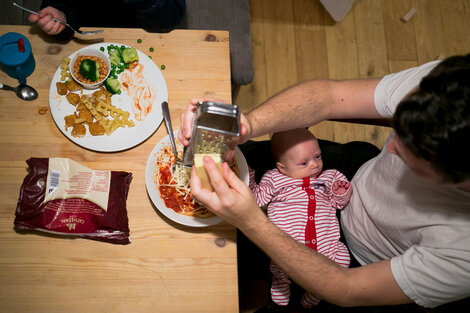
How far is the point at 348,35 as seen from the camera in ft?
8.71

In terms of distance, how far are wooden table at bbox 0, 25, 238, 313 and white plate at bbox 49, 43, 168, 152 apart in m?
0.03

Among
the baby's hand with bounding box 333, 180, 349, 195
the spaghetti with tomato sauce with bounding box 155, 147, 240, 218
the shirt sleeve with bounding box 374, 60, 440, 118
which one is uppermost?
the shirt sleeve with bounding box 374, 60, 440, 118

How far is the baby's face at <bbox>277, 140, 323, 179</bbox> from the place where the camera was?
4.69 ft

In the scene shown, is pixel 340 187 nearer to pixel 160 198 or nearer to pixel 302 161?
pixel 302 161

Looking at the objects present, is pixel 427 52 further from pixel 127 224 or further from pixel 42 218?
pixel 42 218

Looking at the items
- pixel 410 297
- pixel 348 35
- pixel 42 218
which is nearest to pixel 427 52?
pixel 348 35

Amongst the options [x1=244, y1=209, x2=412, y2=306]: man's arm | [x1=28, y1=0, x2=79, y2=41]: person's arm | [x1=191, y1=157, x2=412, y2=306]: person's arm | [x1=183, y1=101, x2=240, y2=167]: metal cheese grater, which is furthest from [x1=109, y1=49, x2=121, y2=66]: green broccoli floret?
[x1=244, y1=209, x2=412, y2=306]: man's arm

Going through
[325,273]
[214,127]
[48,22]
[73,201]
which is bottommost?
[325,273]

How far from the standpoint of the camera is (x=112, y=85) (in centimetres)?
121

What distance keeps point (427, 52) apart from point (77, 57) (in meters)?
2.55

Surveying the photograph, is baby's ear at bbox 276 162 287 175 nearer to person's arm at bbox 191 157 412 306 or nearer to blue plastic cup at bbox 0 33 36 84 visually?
person's arm at bbox 191 157 412 306

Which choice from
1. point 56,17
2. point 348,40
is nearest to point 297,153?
point 56,17

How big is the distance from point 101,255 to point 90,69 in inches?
25.1

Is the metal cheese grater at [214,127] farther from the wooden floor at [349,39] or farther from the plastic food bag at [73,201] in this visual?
the wooden floor at [349,39]
